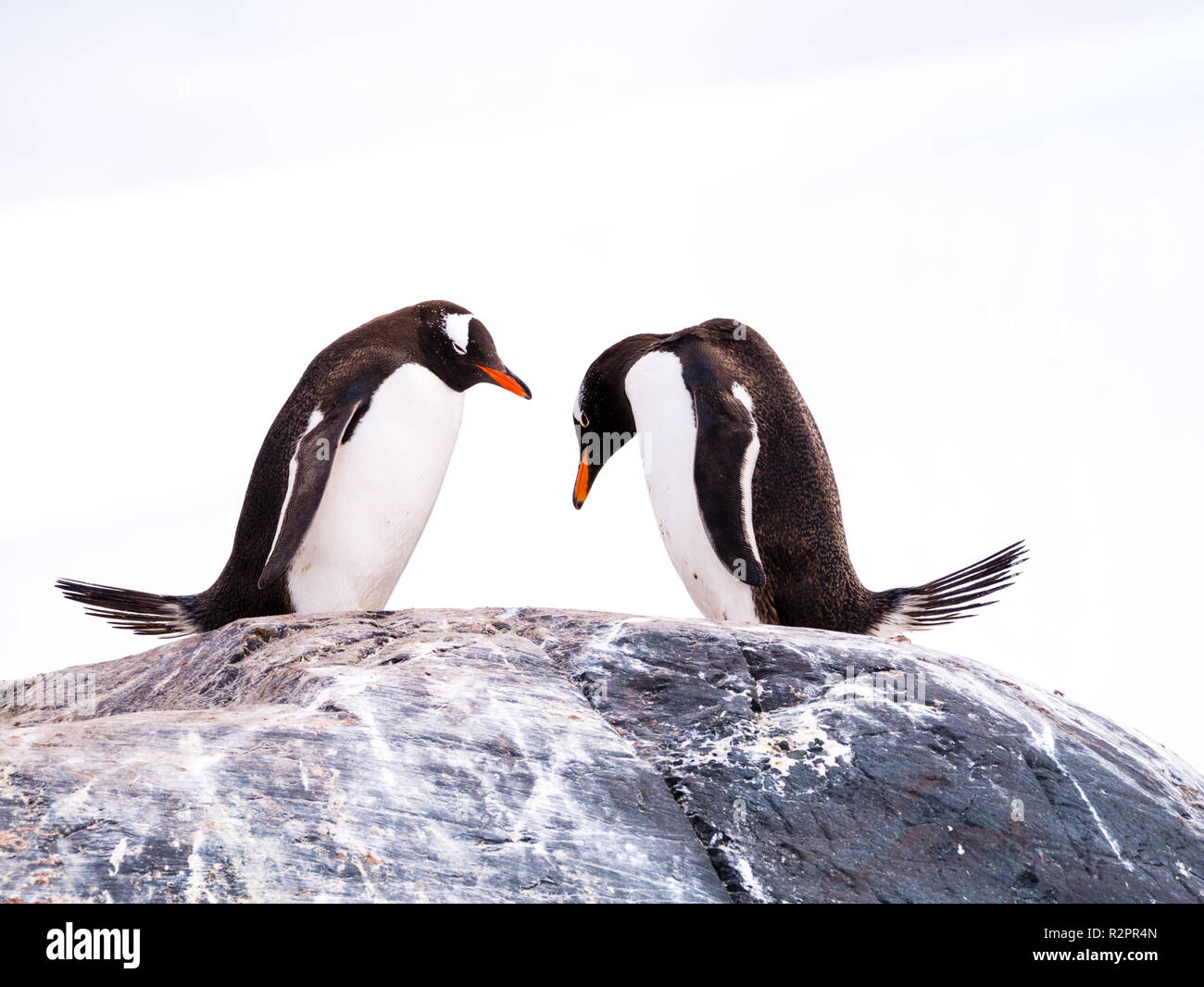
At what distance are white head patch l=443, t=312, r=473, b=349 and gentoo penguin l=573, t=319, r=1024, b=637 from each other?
70cm

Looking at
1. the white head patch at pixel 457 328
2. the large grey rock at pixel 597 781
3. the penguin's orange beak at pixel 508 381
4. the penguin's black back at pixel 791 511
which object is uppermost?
the white head patch at pixel 457 328

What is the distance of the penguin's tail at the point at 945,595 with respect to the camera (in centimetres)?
457

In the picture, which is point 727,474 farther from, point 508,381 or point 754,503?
point 508,381

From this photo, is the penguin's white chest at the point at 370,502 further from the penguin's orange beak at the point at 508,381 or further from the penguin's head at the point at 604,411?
the penguin's head at the point at 604,411

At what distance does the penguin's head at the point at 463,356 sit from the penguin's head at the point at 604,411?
0.36 meters

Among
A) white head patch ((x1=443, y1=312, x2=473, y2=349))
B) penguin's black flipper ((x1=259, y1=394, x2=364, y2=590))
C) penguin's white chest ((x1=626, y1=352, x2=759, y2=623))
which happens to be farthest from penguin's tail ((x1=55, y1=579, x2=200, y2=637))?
penguin's white chest ((x1=626, y1=352, x2=759, y2=623))

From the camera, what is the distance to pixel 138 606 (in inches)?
179

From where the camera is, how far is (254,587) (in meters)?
4.48

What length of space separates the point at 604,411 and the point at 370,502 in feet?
3.52

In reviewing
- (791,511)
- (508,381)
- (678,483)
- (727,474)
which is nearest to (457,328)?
(508,381)

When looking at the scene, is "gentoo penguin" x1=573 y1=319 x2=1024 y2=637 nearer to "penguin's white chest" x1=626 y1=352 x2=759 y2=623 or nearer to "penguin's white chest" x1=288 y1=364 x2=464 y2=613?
"penguin's white chest" x1=626 y1=352 x2=759 y2=623

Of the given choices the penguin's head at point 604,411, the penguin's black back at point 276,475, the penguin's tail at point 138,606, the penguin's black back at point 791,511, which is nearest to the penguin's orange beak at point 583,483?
the penguin's head at point 604,411
